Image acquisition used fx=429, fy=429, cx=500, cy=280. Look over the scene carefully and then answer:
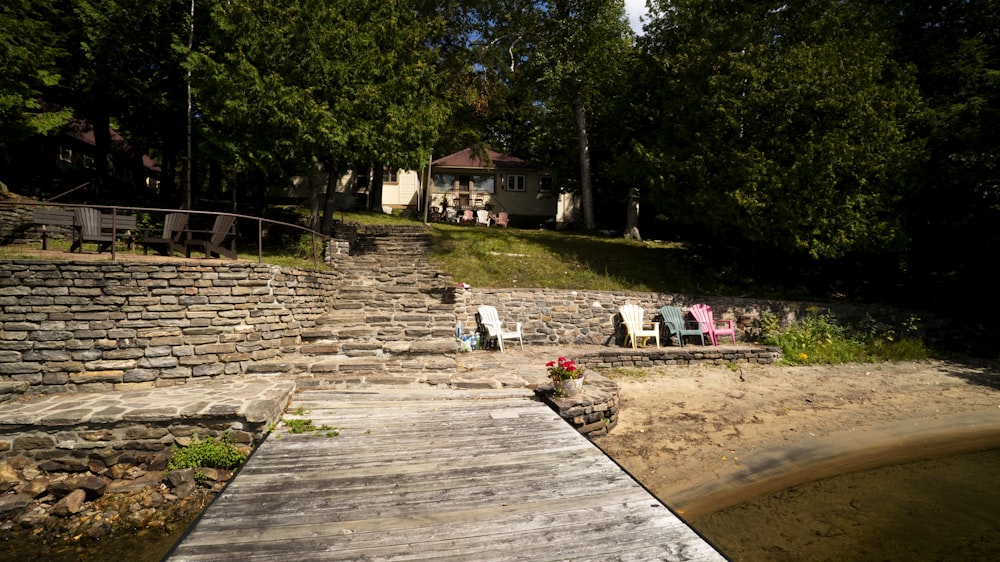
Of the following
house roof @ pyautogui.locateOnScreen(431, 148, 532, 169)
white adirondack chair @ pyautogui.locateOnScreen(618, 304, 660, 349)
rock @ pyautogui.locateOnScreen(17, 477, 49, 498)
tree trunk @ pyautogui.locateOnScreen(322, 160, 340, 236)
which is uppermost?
house roof @ pyautogui.locateOnScreen(431, 148, 532, 169)

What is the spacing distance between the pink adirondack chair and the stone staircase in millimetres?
6301

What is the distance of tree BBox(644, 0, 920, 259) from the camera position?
11.4m

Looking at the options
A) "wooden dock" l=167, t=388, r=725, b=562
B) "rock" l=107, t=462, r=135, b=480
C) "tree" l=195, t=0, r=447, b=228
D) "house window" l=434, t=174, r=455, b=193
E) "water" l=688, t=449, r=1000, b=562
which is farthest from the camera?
"house window" l=434, t=174, r=455, b=193

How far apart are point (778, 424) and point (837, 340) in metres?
6.09

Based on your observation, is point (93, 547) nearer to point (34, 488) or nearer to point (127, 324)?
point (34, 488)

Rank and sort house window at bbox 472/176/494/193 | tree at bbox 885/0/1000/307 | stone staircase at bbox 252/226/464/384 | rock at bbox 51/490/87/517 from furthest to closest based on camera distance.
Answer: house window at bbox 472/176/494/193 < tree at bbox 885/0/1000/307 < stone staircase at bbox 252/226/464/384 < rock at bbox 51/490/87/517

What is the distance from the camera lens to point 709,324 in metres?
11.0

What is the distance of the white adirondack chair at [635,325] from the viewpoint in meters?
10.6

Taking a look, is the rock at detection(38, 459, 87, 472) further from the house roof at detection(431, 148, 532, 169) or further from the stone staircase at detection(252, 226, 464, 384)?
the house roof at detection(431, 148, 532, 169)

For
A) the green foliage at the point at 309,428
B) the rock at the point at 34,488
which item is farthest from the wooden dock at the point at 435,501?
the rock at the point at 34,488

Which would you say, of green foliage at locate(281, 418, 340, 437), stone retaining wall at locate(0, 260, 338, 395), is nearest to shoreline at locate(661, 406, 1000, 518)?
green foliage at locate(281, 418, 340, 437)

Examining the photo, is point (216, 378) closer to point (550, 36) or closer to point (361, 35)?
point (361, 35)

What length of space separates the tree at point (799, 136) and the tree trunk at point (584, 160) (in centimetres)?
766

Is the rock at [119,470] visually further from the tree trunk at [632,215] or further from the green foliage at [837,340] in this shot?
the tree trunk at [632,215]
